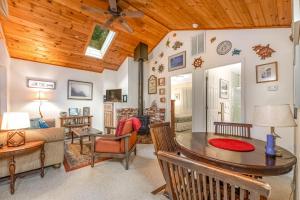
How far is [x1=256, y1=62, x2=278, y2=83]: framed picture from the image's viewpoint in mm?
2816

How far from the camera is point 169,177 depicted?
98 centimetres

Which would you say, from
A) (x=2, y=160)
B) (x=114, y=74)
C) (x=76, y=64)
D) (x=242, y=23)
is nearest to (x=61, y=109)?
(x=76, y=64)

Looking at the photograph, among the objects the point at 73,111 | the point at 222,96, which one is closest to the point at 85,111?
the point at 73,111

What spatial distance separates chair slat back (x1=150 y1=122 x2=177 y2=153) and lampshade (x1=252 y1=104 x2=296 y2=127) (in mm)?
1124

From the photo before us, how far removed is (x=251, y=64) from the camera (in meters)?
3.19

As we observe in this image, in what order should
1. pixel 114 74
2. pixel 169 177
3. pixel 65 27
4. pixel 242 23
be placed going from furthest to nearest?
pixel 114 74, pixel 65 27, pixel 242 23, pixel 169 177

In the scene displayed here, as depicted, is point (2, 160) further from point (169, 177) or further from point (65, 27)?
point (65, 27)

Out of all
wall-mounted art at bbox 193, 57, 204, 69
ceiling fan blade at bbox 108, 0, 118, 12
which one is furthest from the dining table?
wall-mounted art at bbox 193, 57, 204, 69

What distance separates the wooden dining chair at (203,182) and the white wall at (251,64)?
8.66 feet

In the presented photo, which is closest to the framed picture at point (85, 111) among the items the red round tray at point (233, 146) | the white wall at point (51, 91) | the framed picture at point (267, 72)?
the white wall at point (51, 91)

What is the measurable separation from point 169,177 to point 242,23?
352cm

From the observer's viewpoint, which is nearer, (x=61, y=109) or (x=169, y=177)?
(x=169, y=177)

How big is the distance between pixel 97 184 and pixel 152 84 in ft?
13.0

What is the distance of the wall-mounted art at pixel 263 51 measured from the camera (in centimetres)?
292
